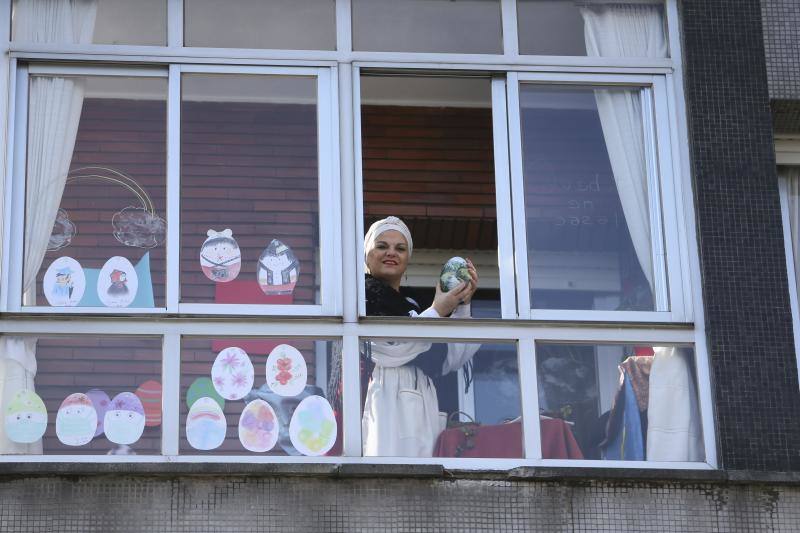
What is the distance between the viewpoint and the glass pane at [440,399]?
8828 millimetres

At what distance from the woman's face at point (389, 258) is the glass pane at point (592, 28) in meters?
1.32

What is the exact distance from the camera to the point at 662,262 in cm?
932

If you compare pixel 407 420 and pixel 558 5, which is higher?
pixel 558 5

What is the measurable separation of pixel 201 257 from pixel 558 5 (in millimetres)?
2527

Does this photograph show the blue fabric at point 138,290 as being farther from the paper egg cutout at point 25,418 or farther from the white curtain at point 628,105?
the white curtain at point 628,105

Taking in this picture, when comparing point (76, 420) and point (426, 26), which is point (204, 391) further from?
point (426, 26)

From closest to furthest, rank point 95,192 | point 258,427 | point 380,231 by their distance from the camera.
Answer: point 258,427, point 95,192, point 380,231

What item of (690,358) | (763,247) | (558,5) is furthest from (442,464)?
(558,5)

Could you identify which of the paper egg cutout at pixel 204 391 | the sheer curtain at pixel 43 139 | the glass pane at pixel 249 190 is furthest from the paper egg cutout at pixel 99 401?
the glass pane at pixel 249 190

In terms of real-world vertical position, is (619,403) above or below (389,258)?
below

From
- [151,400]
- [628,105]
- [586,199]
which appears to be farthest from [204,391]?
[628,105]

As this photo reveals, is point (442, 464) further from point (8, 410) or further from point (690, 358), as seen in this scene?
point (8, 410)

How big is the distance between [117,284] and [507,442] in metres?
2.21

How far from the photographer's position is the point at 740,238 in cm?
925
